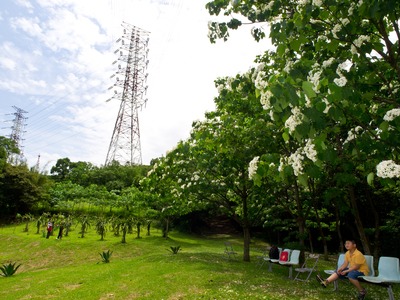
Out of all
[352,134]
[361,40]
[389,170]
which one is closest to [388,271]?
[352,134]

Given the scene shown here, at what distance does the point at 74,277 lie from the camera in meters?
8.31

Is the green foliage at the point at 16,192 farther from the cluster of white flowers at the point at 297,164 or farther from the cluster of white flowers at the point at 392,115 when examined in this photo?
the cluster of white flowers at the point at 392,115

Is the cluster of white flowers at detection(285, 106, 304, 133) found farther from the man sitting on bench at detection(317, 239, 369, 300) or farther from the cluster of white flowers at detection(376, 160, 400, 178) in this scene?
the man sitting on bench at detection(317, 239, 369, 300)

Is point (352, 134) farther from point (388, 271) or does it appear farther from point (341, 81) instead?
point (388, 271)

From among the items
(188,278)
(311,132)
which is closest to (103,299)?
(188,278)

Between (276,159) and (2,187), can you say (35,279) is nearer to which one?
(276,159)

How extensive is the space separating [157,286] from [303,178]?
5429 mm

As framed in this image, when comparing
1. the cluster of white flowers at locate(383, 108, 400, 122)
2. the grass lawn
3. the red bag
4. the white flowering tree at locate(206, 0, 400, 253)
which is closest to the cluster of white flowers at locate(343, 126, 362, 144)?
the white flowering tree at locate(206, 0, 400, 253)

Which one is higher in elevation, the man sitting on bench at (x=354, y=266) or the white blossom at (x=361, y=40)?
the white blossom at (x=361, y=40)

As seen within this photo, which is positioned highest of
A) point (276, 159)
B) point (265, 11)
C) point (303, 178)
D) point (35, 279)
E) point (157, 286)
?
point (265, 11)

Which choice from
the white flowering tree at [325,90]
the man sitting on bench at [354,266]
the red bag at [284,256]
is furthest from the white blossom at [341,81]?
the red bag at [284,256]

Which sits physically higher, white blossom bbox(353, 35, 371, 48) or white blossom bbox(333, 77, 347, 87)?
white blossom bbox(353, 35, 371, 48)

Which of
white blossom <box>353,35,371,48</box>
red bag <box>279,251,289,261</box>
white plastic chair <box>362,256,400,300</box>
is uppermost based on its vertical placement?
white blossom <box>353,35,371,48</box>

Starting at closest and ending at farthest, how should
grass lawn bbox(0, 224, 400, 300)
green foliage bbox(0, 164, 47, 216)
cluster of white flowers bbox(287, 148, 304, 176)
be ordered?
cluster of white flowers bbox(287, 148, 304, 176), grass lawn bbox(0, 224, 400, 300), green foliage bbox(0, 164, 47, 216)
